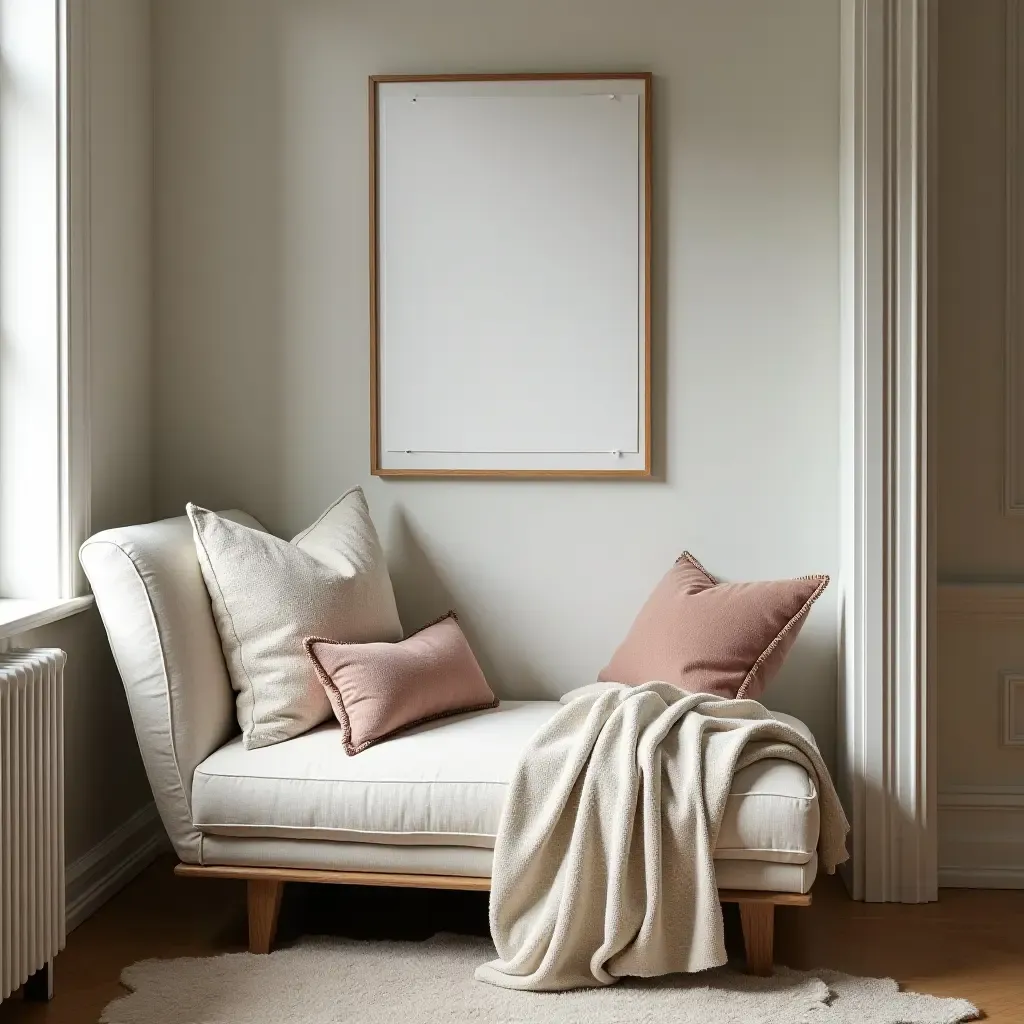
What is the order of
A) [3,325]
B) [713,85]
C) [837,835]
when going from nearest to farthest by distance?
1. [837,835]
2. [3,325]
3. [713,85]

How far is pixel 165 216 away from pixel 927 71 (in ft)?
6.92

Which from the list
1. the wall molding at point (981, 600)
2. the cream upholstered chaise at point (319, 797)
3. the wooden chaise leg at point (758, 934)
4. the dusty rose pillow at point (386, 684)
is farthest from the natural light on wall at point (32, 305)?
the wall molding at point (981, 600)

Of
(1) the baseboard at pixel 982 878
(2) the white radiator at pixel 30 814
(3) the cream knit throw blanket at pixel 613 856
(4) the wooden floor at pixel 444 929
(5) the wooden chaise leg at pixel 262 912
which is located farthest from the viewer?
(1) the baseboard at pixel 982 878

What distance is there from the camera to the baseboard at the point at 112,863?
2.74m

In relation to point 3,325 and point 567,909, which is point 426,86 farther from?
point 567,909

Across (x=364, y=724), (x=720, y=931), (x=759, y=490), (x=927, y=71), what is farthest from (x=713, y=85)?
(x=720, y=931)

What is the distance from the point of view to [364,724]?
2.59m

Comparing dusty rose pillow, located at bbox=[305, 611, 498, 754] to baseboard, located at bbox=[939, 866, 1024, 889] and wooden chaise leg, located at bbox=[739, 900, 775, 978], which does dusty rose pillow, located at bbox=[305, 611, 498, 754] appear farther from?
baseboard, located at bbox=[939, 866, 1024, 889]

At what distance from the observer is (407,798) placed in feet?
8.07

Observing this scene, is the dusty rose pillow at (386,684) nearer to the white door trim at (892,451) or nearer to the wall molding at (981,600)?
the white door trim at (892,451)

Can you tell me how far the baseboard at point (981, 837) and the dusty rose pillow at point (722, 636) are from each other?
2.27ft

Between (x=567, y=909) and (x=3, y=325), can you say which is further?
(x=3, y=325)

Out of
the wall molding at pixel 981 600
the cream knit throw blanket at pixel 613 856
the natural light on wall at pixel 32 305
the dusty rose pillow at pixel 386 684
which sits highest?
the natural light on wall at pixel 32 305

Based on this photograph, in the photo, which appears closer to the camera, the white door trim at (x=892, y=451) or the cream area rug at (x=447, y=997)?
the cream area rug at (x=447, y=997)
